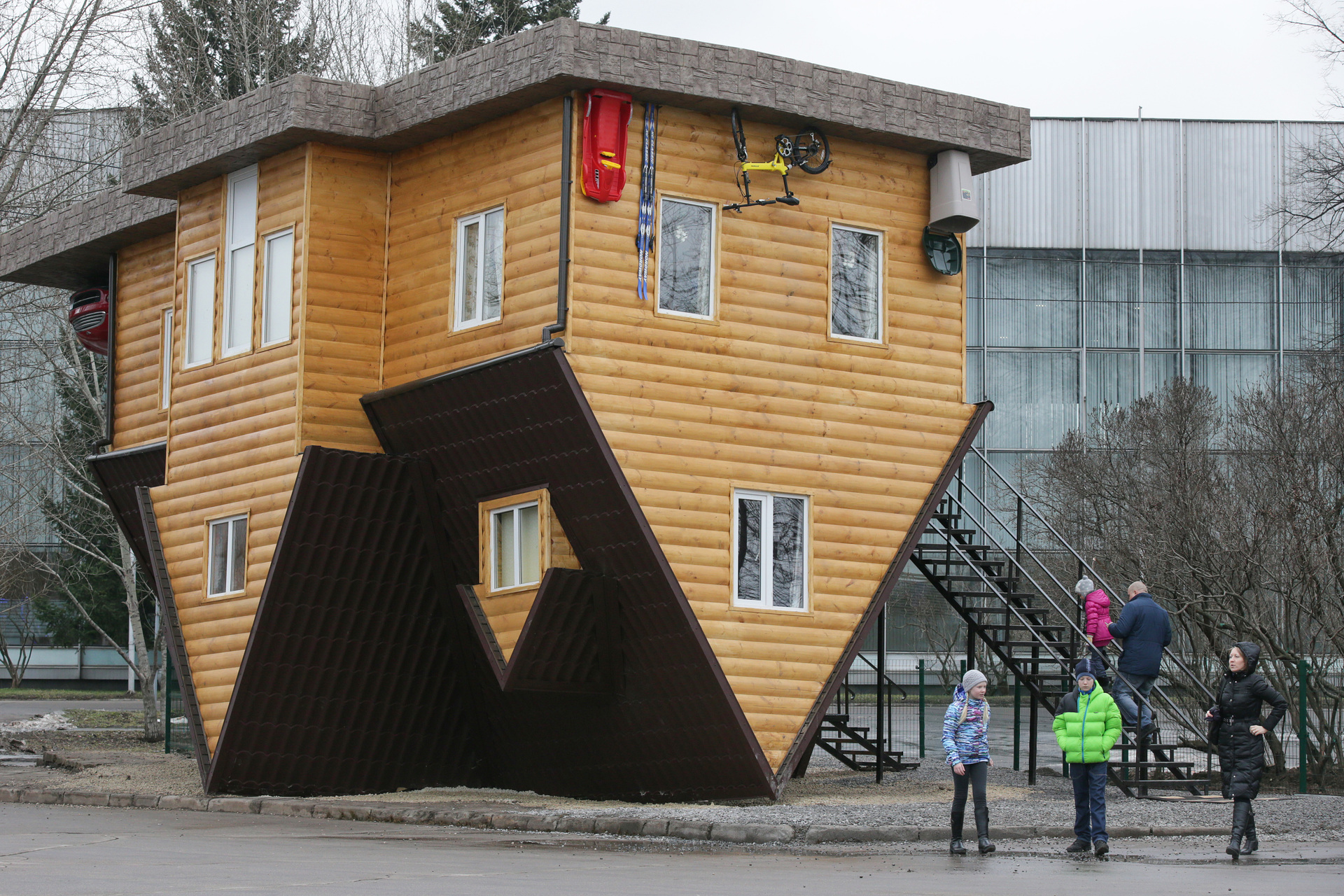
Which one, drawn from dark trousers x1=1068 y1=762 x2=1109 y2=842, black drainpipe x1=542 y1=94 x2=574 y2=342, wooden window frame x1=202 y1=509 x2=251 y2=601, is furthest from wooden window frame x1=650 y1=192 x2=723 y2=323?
dark trousers x1=1068 y1=762 x2=1109 y2=842

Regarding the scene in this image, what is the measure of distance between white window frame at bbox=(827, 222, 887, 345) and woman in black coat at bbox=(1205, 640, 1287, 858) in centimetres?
669

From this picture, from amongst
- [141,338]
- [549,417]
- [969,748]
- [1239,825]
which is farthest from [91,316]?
[1239,825]

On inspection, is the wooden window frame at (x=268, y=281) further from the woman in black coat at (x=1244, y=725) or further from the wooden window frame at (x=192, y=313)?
the woman in black coat at (x=1244, y=725)

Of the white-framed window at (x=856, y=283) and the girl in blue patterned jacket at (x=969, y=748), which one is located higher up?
the white-framed window at (x=856, y=283)

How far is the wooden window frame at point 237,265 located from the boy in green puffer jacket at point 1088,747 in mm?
11467

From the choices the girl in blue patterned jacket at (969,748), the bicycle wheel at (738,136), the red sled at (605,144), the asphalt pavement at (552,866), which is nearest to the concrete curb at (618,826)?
the asphalt pavement at (552,866)

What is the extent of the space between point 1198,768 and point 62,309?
2742cm

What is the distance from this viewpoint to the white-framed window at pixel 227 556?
20.9 meters

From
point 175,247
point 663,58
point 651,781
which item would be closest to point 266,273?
point 175,247

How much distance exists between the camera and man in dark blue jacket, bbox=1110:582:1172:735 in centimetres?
1984

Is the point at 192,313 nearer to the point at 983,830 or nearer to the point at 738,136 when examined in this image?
the point at 738,136

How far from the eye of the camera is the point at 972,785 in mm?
14461

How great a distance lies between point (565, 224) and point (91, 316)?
449 inches

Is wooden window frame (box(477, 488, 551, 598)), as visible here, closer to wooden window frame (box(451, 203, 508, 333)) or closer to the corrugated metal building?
wooden window frame (box(451, 203, 508, 333))
